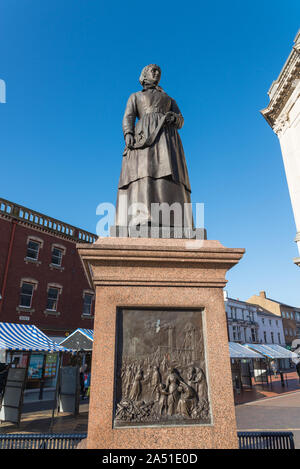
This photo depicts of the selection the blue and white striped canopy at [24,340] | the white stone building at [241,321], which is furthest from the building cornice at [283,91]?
the white stone building at [241,321]

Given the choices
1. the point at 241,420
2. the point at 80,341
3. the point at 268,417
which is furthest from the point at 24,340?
the point at 268,417

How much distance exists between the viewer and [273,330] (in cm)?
6047

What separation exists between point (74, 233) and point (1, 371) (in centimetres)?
1846

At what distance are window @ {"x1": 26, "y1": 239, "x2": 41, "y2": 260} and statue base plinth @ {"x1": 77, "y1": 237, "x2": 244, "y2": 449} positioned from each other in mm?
22501

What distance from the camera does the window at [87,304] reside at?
27380mm

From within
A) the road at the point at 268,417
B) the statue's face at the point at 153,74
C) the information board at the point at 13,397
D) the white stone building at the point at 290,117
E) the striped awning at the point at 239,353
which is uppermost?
the white stone building at the point at 290,117

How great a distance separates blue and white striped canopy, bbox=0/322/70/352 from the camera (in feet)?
32.2

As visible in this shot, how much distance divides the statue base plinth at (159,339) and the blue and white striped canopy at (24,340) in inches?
299

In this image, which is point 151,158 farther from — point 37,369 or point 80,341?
point 37,369

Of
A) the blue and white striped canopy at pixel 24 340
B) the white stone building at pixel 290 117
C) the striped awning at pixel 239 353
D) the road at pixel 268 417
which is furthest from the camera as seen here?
the white stone building at pixel 290 117

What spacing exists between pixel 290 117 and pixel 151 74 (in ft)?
62.0

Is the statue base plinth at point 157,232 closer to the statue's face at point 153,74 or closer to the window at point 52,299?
the statue's face at point 153,74

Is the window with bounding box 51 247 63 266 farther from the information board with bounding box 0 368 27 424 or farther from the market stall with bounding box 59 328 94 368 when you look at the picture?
the information board with bounding box 0 368 27 424
